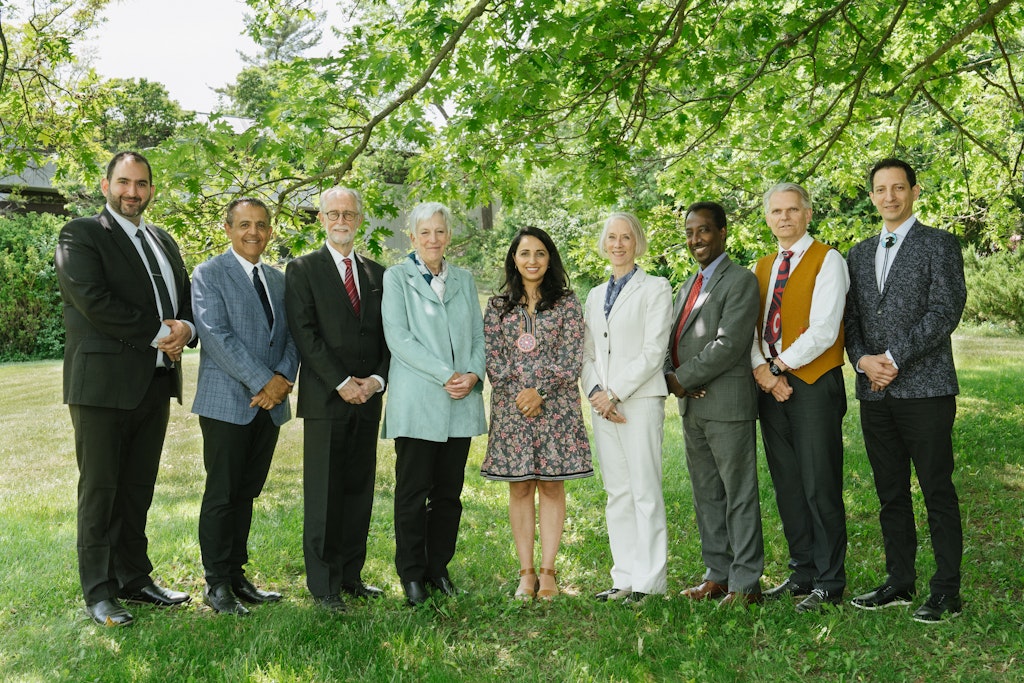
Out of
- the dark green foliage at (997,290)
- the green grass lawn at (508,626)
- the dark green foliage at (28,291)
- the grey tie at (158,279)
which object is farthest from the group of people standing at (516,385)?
the dark green foliage at (997,290)

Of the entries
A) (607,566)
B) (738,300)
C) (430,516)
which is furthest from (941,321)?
(430,516)

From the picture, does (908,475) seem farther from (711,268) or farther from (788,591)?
(711,268)

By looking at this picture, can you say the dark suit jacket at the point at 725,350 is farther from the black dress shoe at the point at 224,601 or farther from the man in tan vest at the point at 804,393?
the black dress shoe at the point at 224,601

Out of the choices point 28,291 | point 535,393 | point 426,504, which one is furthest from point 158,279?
point 28,291

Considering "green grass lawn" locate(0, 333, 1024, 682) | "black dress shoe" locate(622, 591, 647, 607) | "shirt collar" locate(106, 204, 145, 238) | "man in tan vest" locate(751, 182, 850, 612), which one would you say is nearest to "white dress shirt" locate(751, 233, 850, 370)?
"man in tan vest" locate(751, 182, 850, 612)

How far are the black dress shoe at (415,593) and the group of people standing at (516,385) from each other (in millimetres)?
23

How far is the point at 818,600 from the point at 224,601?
10.6 ft

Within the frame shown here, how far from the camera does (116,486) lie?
444 centimetres

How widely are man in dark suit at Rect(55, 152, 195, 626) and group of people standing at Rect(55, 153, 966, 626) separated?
0.01 meters

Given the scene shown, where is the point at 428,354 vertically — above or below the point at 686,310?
below

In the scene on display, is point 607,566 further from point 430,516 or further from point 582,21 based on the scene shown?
point 582,21

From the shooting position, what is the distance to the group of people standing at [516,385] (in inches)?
172

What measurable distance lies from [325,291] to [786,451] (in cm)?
274

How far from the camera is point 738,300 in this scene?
178 inches
